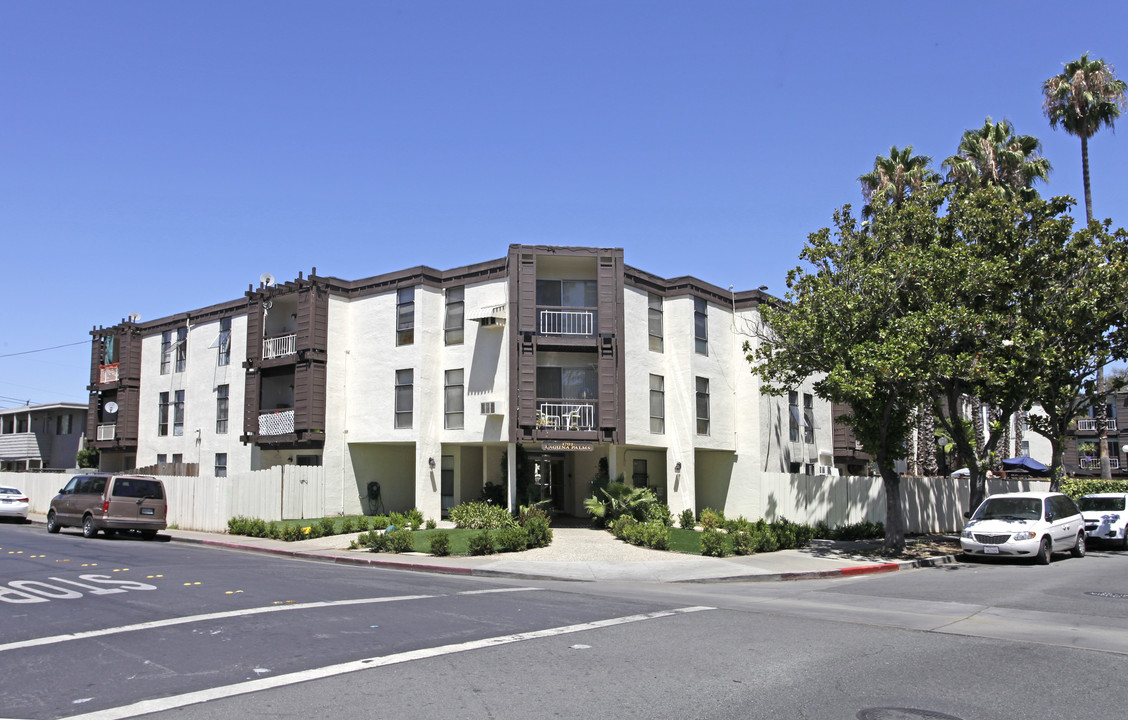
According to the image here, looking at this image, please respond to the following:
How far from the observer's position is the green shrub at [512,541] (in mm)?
20359

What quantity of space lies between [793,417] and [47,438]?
42.1 m

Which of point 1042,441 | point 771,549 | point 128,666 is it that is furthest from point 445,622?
point 1042,441

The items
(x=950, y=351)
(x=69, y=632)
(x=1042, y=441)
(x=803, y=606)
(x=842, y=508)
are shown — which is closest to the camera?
(x=69, y=632)

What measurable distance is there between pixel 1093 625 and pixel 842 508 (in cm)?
1561

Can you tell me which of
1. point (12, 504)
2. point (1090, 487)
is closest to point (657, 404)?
point (1090, 487)

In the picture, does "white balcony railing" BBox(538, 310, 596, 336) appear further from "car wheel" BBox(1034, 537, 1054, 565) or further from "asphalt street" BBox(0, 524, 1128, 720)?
"car wheel" BBox(1034, 537, 1054, 565)

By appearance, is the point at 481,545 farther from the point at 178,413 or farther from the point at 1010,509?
the point at 178,413

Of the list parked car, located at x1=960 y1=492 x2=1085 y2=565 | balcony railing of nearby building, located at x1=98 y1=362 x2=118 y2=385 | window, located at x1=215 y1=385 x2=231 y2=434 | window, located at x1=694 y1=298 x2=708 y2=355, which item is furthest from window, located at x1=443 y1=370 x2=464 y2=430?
balcony railing of nearby building, located at x1=98 y1=362 x2=118 y2=385

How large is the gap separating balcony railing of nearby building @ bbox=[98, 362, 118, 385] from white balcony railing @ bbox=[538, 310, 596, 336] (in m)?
23.3

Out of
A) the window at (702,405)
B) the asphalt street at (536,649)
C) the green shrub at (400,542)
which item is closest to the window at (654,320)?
the window at (702,405)

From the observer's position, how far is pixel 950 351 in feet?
68.8

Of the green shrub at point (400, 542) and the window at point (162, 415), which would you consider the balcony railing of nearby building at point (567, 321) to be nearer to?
the green shrub at point (400, 542)

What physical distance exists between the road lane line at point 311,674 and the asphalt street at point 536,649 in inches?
1.2

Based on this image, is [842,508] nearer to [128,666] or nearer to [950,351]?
[950,351]
